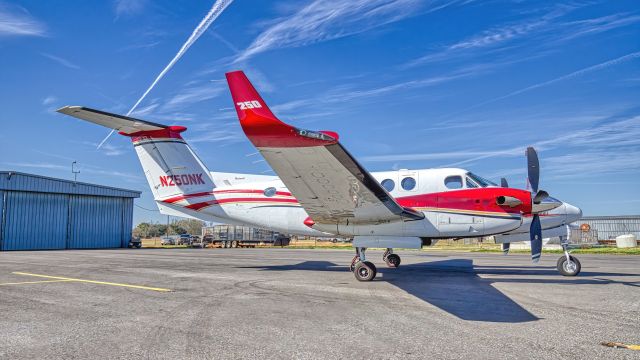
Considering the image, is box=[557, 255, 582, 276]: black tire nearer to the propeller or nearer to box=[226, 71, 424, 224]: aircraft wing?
the propeller

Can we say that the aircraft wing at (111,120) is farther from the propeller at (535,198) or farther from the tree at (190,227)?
the tree at (190,227)

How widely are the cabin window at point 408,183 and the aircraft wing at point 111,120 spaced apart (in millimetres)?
9443

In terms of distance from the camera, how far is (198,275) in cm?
1359

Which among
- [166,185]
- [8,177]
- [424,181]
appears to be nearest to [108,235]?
[8,177]

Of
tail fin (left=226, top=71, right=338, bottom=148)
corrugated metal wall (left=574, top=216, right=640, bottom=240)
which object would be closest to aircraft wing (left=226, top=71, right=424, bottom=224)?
tail fin (left=226, top=71, right=338, bottom=148)

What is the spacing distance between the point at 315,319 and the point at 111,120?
34.3ft

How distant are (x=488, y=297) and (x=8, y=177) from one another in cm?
4333

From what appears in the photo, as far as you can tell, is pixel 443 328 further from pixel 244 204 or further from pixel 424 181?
pixel 244 204

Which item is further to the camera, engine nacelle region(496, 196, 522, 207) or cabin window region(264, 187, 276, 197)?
cabin window region(264, 187, 276, 197)

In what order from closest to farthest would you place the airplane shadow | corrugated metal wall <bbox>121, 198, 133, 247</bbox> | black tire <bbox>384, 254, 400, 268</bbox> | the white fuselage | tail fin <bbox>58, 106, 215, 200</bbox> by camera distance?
1. the airplane shadow
2. the white fuselage
3. tail fin <bbox>58, 106, 215, 200</bbox>
4. black tire <bbox>384, 254, 400, 268</bbox>
5. corrugated metal wall <bbox>121, 198, 133, 247</bbox>

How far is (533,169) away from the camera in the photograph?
41.0ft

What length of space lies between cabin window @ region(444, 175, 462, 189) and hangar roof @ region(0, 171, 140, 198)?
134 ft

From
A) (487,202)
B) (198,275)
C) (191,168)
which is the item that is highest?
(191,168)

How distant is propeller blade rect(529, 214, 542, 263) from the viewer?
1198 cm
